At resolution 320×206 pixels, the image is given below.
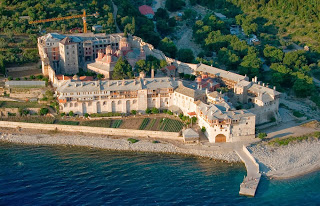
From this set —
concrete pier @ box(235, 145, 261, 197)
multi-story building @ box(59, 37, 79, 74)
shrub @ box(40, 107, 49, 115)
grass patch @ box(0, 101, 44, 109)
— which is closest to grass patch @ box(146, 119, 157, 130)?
concrete pier @ box(235, 145, 261, 197)

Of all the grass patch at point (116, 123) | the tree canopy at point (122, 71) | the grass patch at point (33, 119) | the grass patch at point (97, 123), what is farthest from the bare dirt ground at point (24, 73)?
the grass patch at point (116, 123)

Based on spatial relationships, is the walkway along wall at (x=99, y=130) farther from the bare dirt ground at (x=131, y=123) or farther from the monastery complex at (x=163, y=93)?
the monastery complex at (x=163, y=93)

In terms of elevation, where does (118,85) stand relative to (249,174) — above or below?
above

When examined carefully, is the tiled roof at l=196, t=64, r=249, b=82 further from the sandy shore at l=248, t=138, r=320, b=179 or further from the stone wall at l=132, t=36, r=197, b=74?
the sandy shore at l=248, t=138, r=320, b=179

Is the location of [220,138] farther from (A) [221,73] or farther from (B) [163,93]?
(A) [221,73]

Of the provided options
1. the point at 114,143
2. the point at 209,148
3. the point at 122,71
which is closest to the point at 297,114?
the point at 209,148
